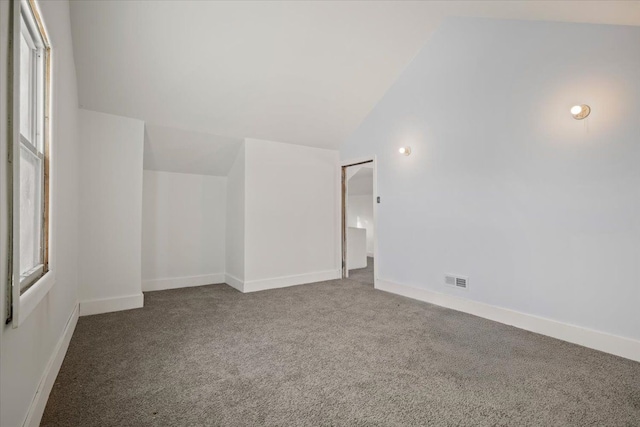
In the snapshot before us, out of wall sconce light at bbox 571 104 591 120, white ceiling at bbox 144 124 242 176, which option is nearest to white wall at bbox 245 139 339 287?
white ceiling at bbox 144 124 242 176

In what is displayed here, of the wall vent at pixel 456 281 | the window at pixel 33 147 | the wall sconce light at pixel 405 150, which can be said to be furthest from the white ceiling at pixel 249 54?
the wall vent at pixel 456 281

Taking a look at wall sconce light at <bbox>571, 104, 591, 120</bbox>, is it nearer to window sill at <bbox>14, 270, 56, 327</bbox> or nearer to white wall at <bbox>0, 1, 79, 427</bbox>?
white wall at <bbox>0, 1, 79, 427</bbox>

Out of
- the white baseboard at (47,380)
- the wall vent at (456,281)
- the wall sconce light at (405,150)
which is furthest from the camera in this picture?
the wall sconce light at (405,150)

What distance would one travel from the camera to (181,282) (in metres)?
4.35

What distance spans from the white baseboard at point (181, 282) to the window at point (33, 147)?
2643 mm

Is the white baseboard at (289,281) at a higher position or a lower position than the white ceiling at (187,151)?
lower

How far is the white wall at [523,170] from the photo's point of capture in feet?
7.51

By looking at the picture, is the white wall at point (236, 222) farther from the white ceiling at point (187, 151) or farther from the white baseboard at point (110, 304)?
the white baseboard at point (110, 304)

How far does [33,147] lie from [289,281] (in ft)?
10.7

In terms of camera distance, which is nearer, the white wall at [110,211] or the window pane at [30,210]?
the window pane at [30,210]

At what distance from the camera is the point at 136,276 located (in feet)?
11.0

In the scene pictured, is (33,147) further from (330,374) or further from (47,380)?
(330,374)

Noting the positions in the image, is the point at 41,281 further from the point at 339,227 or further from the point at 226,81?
the point at 339,227

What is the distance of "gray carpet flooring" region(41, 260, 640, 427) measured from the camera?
60.2 inches
